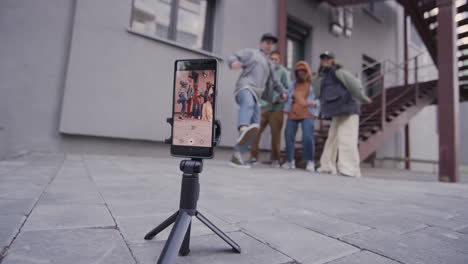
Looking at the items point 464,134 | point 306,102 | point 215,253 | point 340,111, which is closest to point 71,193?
point 215,253

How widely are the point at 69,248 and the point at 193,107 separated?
0.55m

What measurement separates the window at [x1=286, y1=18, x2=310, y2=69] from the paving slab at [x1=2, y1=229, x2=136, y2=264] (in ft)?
23.7

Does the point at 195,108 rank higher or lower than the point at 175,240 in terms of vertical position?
higher

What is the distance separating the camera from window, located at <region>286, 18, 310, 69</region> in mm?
7465

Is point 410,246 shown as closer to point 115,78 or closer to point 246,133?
point 246,133

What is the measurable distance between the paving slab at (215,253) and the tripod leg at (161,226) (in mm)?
23

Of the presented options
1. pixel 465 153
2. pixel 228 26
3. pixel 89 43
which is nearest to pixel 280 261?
pixel 89 43

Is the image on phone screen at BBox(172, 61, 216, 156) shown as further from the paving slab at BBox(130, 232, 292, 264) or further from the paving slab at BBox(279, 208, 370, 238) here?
the paving slab at BBox(279, 208, 370, 238)

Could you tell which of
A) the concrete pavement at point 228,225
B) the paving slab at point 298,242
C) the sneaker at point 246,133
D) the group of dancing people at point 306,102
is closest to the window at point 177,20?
the group of dancing people at point 306,102

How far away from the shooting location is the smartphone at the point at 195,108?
29.5 inches

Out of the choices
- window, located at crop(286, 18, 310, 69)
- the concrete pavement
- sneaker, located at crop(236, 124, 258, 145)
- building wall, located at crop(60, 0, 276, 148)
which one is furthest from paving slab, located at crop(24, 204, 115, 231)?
window, located at crop(286, 18, 310, 69)

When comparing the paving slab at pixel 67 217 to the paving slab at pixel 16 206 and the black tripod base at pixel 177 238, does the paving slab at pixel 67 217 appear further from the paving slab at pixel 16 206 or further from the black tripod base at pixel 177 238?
the black tripod base at pixel 177 238

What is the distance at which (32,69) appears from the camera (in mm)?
3609

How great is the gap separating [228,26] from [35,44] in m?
3.28
